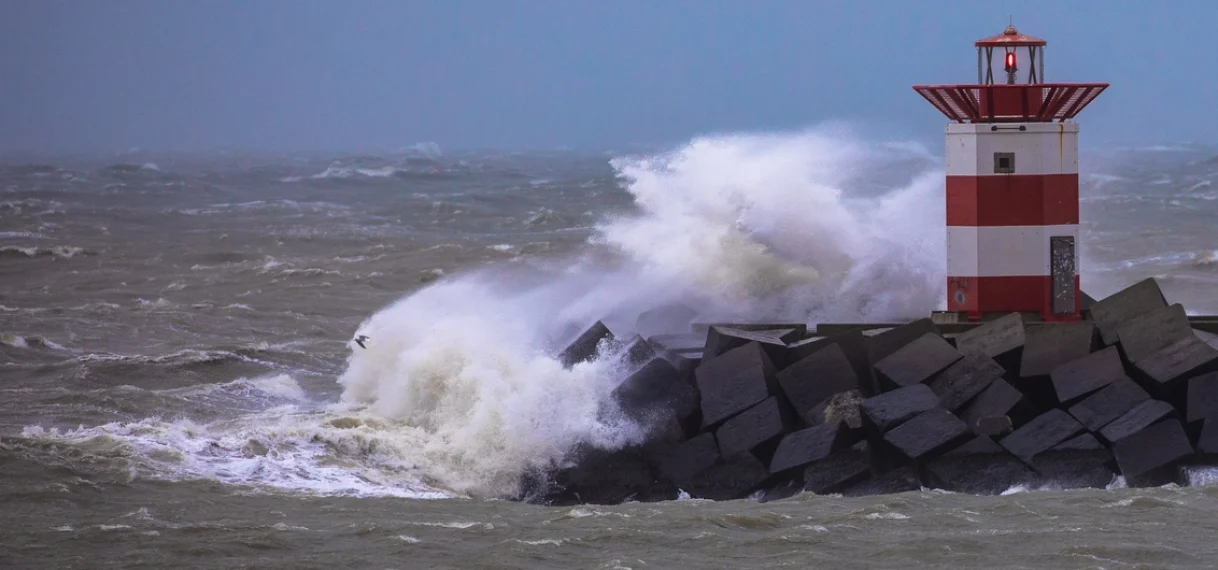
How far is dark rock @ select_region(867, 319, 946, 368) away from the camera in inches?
335

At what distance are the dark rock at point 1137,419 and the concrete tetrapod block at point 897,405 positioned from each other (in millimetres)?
824

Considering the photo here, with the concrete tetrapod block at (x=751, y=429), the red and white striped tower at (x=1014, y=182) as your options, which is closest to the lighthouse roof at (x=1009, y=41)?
the red and white striped tower at (x=1014, y=182)

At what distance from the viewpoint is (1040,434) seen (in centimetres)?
762

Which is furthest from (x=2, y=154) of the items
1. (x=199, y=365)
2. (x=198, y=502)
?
(x=198, y=502)

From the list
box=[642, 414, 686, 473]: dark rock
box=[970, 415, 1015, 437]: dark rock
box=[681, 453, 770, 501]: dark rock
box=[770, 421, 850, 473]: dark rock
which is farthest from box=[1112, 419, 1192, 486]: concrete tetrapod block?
box=[642, 414, 686, 473]: dark rock

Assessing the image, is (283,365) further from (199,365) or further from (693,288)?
(693,288)

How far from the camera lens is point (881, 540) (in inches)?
252

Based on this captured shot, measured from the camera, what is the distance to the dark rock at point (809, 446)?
7516mm

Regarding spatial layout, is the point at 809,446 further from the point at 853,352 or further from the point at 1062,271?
the point at 1062,271

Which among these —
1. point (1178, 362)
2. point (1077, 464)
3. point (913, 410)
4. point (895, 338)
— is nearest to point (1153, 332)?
point (1178, 362)

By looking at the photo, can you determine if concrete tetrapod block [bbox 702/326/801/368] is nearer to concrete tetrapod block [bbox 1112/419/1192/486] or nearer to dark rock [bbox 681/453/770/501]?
dark rock [bbox 681/453/770/501]

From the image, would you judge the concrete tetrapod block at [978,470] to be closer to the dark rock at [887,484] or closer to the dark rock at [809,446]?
the dark rock at [887,484]

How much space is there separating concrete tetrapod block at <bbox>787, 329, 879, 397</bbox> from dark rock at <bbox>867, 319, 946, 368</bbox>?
50mm

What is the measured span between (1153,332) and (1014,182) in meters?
1.16
